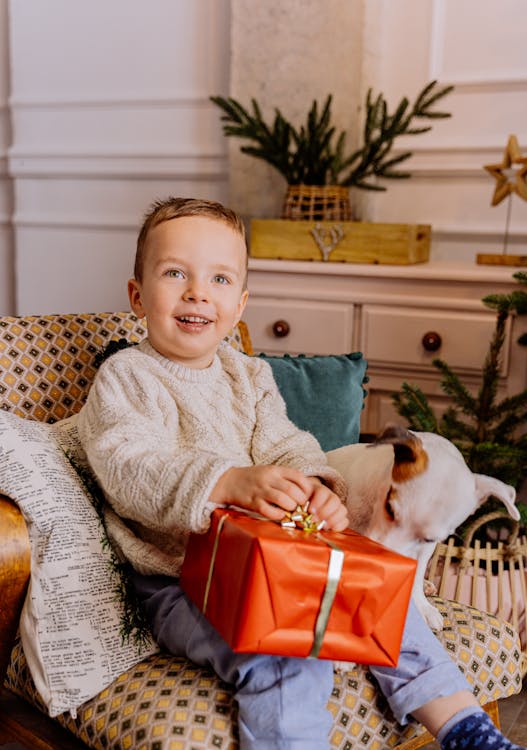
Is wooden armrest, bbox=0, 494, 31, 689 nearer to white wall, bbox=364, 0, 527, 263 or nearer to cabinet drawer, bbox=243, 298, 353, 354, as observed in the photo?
cabinet drawer, bbox=243, 298, 353, 354

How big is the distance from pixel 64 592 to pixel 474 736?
61 centimetres

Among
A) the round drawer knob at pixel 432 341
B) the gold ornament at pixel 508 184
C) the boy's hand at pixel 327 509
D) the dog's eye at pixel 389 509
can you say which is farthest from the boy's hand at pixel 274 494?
the gold ornament at pixel 508 184

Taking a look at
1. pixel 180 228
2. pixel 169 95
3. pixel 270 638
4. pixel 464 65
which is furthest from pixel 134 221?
pixel 270 638

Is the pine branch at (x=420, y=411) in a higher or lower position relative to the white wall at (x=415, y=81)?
lower

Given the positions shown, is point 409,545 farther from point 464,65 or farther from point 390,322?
point 464,65

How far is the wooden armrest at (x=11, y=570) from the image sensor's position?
1.20 meters

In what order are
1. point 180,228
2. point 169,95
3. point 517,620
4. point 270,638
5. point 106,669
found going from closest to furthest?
point 270,638 → point 106,669 → point 180,228 → point 517,620 → point 169,95

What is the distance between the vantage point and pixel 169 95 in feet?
10.8

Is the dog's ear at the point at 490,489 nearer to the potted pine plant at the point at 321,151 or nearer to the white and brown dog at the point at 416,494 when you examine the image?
the white and brown dog at the point at 416,494

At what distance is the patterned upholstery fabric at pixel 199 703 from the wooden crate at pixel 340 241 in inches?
53.4

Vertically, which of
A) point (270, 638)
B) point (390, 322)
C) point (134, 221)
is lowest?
point (270, 638)

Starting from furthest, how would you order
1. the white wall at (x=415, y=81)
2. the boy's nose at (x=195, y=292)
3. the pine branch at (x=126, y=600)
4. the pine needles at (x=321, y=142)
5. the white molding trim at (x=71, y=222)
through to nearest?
1. the white molding trim at (x=71, y=222)
2. the white wall at (x=415, y=81)
3. the pine needles at (x=321, y=142)
4. the boy's nose at (x=195, y=292)
5. the pine branch at (x=126, y=600)

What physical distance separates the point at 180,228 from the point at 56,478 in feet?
1.48

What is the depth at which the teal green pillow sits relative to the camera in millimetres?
1716
